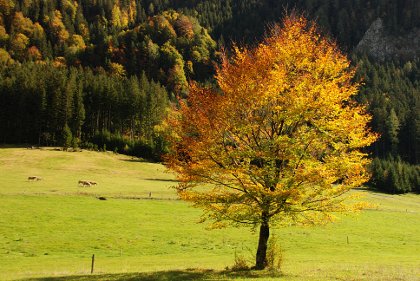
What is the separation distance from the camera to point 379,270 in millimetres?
28719

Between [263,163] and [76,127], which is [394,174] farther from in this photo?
[263,163]

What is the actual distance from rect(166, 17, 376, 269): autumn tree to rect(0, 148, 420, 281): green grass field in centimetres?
424

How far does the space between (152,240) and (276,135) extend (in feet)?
90.6

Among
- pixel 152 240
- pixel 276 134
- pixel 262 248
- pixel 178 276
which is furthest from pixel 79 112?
pixel 276 134

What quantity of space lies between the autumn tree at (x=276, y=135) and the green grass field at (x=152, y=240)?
4.24 m

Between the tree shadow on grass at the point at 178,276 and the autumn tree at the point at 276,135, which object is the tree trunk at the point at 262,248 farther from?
the autumn tree at the point at 276,135

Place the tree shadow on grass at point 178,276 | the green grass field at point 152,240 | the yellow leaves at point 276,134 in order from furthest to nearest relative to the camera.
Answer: the green grass field at point 152,240
the tree shadow on grass at point 178,276
the yellow leaves at point 276,134

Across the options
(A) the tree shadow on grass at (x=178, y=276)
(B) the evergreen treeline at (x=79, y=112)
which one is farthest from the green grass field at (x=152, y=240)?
(B) the evergreen treeline at (x=79, y=112)

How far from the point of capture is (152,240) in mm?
45594

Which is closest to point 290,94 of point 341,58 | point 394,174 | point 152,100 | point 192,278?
point 341,58

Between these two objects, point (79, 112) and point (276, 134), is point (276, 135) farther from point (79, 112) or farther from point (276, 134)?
point (79, 112)

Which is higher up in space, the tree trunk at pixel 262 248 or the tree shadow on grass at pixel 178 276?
the tree trunk at pixel 262 248

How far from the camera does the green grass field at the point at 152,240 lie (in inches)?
1098

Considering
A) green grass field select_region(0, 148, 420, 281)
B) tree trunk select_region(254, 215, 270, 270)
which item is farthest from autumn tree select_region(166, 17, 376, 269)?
green grass field select_region(0, 148, 420, 281)
